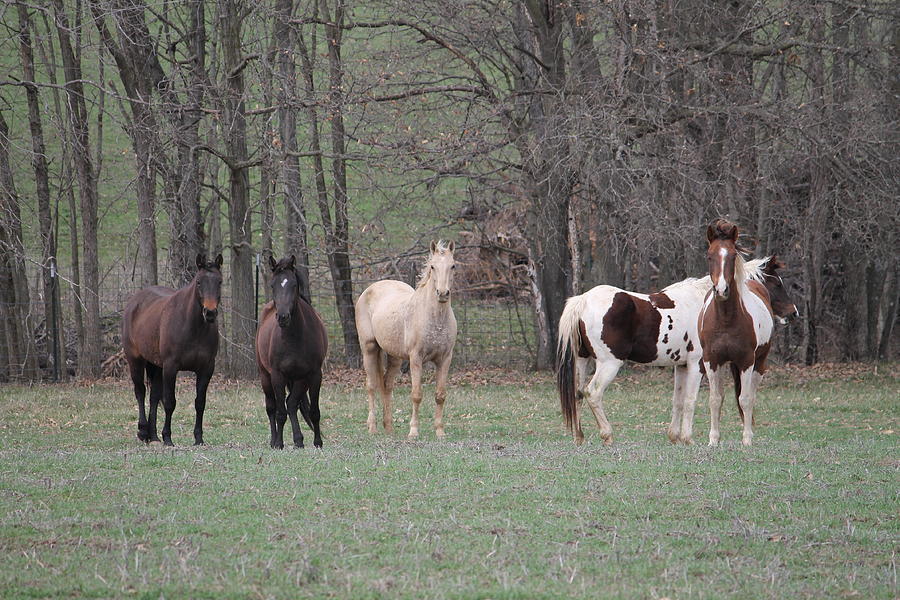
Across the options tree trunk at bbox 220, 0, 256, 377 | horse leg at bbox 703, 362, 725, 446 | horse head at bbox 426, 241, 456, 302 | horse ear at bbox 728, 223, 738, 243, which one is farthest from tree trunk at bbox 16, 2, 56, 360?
horse ear at bbox 728, 223, 738, 243

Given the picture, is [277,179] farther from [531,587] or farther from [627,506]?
[531,587]

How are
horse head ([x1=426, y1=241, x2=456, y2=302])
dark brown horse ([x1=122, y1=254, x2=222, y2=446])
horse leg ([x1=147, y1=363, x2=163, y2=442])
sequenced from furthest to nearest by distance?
horse head ([x1=426, y1=241, x2=456, y2=302]), horse leg ([x1=147, y1=363, x2=163, y2=442]), dark brown horse ([x1=122, y1=254, x2=222, y2=446])

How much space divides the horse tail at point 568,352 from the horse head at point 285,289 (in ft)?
9.99

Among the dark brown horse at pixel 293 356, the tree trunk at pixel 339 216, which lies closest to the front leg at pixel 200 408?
the dark brown horse at pixel 293 356

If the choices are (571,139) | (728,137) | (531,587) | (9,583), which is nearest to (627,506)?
(531,587)

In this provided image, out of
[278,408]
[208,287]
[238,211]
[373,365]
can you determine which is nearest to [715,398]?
[278,408]

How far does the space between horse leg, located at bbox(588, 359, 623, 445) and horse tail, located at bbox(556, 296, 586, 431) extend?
0.21 meters

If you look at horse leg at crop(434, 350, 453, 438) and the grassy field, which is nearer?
the grassy field

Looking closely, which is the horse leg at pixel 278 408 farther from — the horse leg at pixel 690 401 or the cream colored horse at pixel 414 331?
the horse leg at pixel 690 401

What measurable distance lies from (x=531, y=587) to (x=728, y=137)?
1455 cm

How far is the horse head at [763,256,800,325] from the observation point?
43.3 feet

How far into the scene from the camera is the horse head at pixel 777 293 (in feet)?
43.3

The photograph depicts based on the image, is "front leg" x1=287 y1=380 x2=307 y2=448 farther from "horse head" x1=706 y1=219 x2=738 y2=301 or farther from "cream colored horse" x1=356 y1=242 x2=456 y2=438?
"horse head" x1=706 y1=219 x2=738 y2=301

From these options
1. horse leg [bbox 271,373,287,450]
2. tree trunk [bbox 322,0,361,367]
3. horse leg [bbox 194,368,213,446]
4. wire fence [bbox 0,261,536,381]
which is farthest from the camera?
wire fence [bbox 0,261,536,381]
